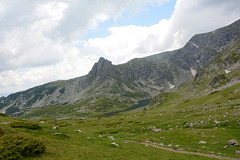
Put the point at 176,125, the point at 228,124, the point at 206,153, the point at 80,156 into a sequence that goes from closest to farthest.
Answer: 1. the point at 80,156
2. the point at 206,153
3. the point at 228,124
4. the point at 176,125

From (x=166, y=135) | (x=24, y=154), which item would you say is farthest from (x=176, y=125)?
(x=24, y=154)

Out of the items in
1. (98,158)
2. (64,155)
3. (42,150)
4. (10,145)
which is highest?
(10,145)

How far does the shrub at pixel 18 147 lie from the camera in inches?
533

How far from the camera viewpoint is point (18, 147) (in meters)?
14.6

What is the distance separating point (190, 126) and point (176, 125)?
5.03 metres

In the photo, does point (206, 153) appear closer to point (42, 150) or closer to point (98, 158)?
point (98, 158)

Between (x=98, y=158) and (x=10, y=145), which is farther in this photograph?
(x=98, y=158)

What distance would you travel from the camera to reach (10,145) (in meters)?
14.3

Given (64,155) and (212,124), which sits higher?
(64,155)

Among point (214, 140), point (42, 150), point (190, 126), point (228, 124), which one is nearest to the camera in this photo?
point (42, 150)

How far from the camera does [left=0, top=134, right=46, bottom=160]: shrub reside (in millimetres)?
13547

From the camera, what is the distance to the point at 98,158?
18328 millimetres

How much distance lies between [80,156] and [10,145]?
26.3ft

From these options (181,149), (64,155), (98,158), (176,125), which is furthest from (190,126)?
(64,155)
